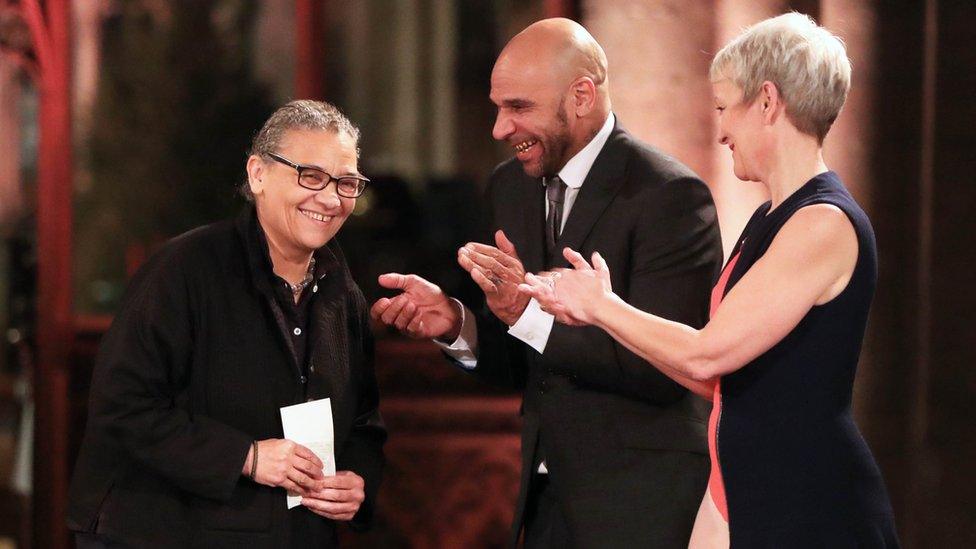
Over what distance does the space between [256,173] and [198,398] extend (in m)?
0.49

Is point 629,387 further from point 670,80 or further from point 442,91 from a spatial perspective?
point 442,91

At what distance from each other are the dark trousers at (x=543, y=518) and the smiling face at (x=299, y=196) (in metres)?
0.73

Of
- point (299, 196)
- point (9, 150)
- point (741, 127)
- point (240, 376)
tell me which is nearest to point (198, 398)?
point (240, 376)

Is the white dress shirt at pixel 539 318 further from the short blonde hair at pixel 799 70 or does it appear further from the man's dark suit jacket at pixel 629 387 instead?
the short blonde hair at pixel 799 70

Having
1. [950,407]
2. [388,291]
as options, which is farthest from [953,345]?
[388,291]

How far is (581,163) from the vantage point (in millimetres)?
2539

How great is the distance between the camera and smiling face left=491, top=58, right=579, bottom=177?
2.54 metres

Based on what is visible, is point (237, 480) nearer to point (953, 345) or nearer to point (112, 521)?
point (112, 521)

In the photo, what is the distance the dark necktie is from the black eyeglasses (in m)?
0.44

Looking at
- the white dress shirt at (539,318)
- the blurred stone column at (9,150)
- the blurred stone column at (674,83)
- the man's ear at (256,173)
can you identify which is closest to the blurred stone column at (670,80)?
the blurred stone column at (674,83)

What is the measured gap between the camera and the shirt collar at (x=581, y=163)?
2529 mm

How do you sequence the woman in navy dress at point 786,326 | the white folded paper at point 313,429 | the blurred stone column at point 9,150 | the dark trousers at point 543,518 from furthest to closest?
the blurred stone column at point 9,150 < the dark trousers at point 543,518 < the white folded paper at point 313,429 < the woman in navy dress at point 786,326

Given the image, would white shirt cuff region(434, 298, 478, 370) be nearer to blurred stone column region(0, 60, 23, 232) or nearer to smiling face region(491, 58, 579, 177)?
smiling face region(491, 58, 579, 177)

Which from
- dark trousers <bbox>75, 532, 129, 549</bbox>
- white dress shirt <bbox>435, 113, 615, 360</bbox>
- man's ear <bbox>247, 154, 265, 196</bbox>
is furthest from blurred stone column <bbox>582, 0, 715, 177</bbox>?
dark trousers <bbox>75, 532, 129, 549</bbox>
